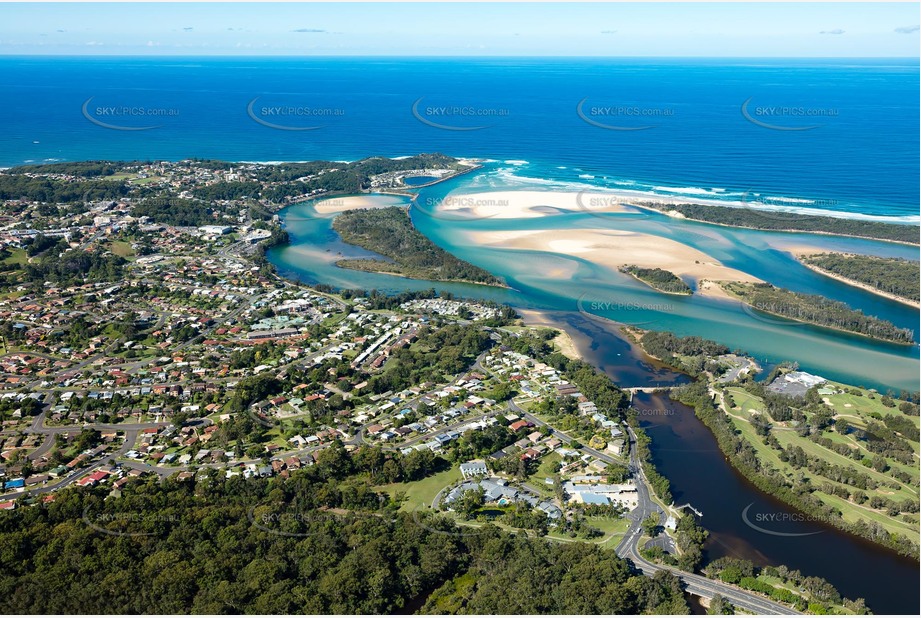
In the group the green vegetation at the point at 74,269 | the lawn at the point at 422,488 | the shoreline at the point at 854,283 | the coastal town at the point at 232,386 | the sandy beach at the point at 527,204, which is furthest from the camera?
the sandy beach at the point at 527,204

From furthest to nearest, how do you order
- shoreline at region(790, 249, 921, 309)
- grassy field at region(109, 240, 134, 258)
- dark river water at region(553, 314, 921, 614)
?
grassy field at region(109, 240, 134, 258), shoreline at region(790, 249, 921, 309), dark river water at region(553, 314, 921, 614)

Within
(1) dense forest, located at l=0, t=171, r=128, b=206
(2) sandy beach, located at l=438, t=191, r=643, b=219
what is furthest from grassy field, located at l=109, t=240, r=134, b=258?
(2) sandy beach, located at l=438, t=191, r=643, b=219

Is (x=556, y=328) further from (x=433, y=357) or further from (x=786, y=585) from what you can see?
(x=786, y=585)

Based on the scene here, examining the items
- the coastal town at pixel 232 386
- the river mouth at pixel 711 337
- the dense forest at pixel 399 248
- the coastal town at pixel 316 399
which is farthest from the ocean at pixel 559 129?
the coastal town at pixel 232 386

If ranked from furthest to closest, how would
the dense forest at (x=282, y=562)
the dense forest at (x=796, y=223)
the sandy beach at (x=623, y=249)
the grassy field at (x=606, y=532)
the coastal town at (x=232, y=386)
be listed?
the dense forest at (x=796, y=223) < the sandy beach at (x=623, y=249) < the coastal town at (x=232, y=386) < the grassy field at (x=606, y=532) < the dense forest at (x=282, y=562)

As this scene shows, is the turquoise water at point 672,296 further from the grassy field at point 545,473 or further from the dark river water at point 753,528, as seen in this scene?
the grassy field at point 545,473

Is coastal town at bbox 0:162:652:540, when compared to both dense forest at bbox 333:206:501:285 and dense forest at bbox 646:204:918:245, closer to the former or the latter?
dense forest at bbox 333:206:501:285
